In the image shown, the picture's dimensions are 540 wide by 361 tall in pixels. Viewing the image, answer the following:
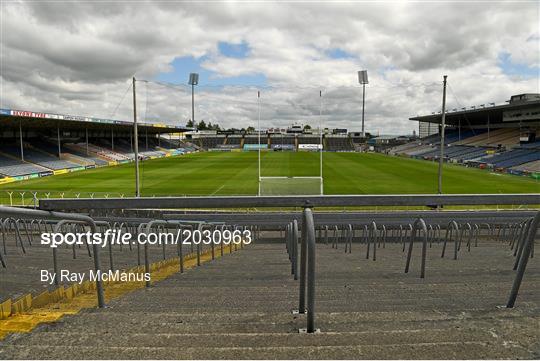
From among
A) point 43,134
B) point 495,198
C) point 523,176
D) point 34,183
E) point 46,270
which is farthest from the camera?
point 43,134

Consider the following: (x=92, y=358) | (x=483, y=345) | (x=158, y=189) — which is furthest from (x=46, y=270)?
(x=158, y=189)

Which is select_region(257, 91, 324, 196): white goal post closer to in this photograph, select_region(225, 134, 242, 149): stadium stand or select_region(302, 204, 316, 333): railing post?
select_region(302, 204, 316, 333): railing post

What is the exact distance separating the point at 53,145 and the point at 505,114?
7822 centimetres

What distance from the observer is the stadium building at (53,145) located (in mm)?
44669

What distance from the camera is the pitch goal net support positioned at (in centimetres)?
3206

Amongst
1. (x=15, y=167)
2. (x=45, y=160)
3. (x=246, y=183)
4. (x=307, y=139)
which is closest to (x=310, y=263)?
(x=246, y=183)

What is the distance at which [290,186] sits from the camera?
1375 inches

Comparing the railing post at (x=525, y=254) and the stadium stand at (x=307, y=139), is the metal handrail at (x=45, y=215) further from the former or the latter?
the stadium stand at (x=307, y=139)

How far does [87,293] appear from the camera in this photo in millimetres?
4098

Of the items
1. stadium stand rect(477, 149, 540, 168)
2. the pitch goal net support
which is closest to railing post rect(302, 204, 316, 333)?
the pitch goal net support

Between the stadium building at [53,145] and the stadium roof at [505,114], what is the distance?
61.7 metres

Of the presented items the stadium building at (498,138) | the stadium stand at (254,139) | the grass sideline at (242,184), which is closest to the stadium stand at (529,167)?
the stadium building at (498,138)

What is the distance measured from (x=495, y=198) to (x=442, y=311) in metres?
1.43

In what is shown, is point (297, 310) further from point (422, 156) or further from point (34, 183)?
point (422, 156)
